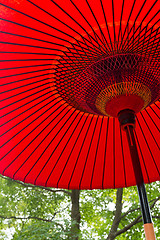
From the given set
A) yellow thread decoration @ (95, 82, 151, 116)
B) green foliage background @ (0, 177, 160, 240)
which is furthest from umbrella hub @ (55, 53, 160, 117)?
green foliage background @ (0, 177, 160, 240)

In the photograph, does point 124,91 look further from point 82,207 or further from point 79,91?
point 82,207

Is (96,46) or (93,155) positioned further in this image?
(93,155)

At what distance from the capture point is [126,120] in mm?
1420

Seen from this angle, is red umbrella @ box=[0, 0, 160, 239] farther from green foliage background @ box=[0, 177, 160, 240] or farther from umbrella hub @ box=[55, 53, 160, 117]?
green foliage background @ box=[0, 177, 160, 240]

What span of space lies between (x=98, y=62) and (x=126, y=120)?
0.31 m

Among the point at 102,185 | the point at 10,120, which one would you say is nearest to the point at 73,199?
the point at 102,185

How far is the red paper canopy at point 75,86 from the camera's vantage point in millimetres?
1256

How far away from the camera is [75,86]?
1464 millimetres

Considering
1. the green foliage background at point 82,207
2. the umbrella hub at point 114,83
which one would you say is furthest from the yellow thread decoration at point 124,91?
the green foliage background at point 82,207

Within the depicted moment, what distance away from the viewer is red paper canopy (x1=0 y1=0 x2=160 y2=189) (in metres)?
1.26

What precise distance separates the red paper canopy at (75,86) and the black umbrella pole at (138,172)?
0.09 metres

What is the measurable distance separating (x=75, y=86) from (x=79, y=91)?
4cm

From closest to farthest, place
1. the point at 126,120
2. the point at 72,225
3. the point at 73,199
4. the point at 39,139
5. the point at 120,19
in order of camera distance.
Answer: the point at 120,19 < the point at 126,120 < the point at 39,139 < the point at 72,225 < the point at 73,199

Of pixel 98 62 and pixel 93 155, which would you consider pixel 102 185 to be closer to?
pixel 93 155
